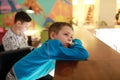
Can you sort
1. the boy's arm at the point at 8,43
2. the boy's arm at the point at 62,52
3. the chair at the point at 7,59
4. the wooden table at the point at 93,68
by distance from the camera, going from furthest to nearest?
the boy's arm at the point at 8,43 → the chair at the point at 7,59 → the boy's arm at the point at 62,52 → the wooden table at the point at 93,68

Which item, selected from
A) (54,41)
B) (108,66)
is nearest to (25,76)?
(54,41)

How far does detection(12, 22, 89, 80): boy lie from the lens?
1.05 m

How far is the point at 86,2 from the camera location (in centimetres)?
594

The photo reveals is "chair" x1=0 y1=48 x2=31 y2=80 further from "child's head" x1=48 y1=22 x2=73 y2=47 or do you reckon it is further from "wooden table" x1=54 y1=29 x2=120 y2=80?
"wooden table" x1=54 y1=29 x2=120 y2=80

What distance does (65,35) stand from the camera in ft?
3.87

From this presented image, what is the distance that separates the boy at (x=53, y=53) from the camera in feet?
3.44

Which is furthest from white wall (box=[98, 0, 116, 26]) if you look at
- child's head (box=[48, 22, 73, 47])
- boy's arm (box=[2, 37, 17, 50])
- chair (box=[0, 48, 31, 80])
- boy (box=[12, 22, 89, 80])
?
child's head (box=[48, 22, 73, 47])

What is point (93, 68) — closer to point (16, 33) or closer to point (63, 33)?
point (63, 33)

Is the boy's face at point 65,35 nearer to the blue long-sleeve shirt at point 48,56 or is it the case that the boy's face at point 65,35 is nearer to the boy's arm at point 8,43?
the blue long-sleeve shirt at point 48,56

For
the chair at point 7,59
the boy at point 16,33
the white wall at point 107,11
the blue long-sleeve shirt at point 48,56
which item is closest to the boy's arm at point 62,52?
the blue long-sleeve shirt at point 48,56

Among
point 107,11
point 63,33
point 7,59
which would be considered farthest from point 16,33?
point 107,11

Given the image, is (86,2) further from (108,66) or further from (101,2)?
(108,66)

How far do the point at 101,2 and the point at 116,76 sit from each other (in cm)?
481

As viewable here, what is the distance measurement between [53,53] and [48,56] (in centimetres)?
4
